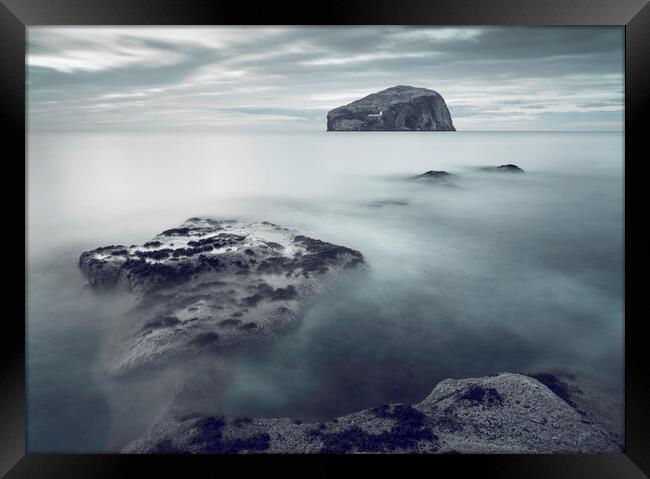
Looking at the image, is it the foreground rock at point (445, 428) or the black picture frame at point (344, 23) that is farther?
the foreground rock at point (445, 428)

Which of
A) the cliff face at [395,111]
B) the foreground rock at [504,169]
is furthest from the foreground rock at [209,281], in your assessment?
the foreground rock at [504,169]

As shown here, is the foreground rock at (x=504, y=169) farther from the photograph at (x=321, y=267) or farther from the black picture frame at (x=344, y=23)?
the black picture frame at (x=344, y=23)

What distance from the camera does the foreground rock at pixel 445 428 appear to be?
4.53 m

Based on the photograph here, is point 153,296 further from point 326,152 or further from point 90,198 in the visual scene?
point 326,152

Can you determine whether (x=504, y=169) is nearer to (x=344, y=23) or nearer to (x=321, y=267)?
(x=321, y=267)

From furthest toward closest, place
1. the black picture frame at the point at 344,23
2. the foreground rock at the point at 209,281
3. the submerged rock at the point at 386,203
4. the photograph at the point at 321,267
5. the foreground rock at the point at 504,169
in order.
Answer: the foreground rock at the point at 504,169
the submerged rock at the point at 386,203
the foreground rock at the point at 209,281
the photograph at the point at 321,267
the black picture frame at the point at 344,23

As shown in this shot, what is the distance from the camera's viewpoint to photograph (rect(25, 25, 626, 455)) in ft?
16.1

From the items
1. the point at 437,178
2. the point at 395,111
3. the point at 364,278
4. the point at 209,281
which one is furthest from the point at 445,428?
the point at 395,111

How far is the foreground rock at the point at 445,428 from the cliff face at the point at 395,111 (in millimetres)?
5848

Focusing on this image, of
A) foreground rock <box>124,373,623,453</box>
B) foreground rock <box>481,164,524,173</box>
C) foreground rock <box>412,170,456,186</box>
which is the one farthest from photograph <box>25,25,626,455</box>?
foreground rock <box>412,170,456,186</box>

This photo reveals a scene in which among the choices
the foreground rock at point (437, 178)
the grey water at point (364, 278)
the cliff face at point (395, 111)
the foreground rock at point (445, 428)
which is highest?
the cliff face at point (395, 111)

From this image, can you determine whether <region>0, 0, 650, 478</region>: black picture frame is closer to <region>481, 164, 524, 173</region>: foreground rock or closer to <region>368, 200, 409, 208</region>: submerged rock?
<region>368, 200, 409, 208</region>: submerged rock

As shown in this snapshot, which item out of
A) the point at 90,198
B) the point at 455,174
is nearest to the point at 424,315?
the point at 455,174

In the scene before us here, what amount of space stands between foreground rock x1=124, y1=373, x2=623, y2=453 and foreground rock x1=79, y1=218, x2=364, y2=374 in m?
1.24
